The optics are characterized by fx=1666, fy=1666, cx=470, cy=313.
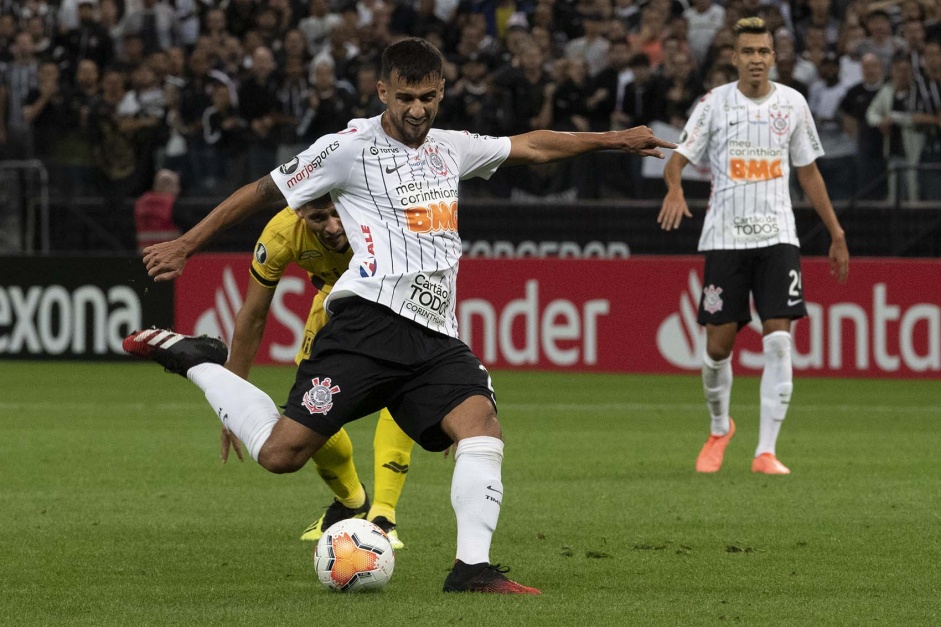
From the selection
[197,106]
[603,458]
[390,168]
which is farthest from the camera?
[197,106]

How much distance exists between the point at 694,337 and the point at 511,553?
9459mm

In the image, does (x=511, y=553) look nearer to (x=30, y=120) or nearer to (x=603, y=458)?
(x=603, y=458)

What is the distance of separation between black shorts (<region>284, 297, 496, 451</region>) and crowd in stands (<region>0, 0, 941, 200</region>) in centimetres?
1084

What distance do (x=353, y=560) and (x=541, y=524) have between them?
6.33 ft

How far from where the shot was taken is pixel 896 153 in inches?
636

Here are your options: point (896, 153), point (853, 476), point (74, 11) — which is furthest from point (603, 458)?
point (74, 11)

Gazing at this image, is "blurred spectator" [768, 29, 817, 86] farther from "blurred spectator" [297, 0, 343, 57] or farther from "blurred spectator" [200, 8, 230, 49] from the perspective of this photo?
"blurred spectator" [200, 8, 230, 49]

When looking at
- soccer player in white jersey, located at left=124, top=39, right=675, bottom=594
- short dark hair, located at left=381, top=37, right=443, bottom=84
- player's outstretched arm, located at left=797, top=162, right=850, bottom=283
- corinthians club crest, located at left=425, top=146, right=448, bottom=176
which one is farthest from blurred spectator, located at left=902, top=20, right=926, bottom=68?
short dark hair, located at left=381, top=37, right=443, bottom=84

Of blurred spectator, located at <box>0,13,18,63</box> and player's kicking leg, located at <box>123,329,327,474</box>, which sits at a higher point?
blurred spectator, located at <box>0,13,18,63</box>

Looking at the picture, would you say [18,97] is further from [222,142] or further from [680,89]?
[680,89]

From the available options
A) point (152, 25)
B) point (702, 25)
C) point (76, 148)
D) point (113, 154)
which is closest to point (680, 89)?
point (702, 25)

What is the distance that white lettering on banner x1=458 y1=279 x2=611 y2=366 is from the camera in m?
16.4

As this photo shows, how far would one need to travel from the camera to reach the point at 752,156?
31.9 ft

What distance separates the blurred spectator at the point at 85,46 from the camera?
70.6 feet
